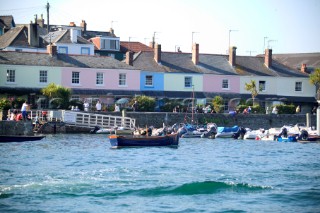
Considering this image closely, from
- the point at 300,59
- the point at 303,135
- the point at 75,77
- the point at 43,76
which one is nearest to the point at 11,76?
A: the point at 43,76

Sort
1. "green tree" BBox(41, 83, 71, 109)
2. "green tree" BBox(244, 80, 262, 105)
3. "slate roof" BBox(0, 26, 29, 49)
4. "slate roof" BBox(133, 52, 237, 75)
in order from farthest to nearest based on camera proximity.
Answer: "slate roof" BBox(0, 26, 29, 49), "slate roof" BBox(133, 52, 237, 75), "green tree" BBox(244, 80, 262, 105), "green tree" BBox(41, 83, 71, 109)

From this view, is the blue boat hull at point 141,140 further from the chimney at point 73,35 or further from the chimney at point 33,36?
the chimney at point 73,35

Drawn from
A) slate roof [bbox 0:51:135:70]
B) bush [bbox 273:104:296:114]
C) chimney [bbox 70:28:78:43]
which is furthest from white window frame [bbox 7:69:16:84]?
bush [bbox 273:104:296:114]

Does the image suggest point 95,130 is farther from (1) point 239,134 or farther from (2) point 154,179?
(2) point 154,179

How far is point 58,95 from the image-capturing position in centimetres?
7069

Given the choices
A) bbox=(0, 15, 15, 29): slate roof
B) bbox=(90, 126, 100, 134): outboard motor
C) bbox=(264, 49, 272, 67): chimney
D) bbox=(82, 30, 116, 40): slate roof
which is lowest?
bbox=(90, 126, 100, 134): outboard motor

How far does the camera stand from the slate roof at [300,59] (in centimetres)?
10919

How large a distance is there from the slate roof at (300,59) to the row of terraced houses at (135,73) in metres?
17.9

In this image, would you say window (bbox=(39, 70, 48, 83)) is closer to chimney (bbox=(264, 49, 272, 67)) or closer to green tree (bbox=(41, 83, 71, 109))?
green tree (bbox=(41, 83, 71, 109))

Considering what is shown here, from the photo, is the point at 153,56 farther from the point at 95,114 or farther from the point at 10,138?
the point at 10,138

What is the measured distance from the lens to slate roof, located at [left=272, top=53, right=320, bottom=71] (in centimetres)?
10919

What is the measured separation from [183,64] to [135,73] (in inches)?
295

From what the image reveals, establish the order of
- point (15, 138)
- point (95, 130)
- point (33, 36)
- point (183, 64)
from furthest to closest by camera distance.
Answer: point (33, 36) → point (183, 64) → point (95, 130) → point (15, 138)

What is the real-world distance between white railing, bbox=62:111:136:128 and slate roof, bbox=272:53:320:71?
43853 millimetres
